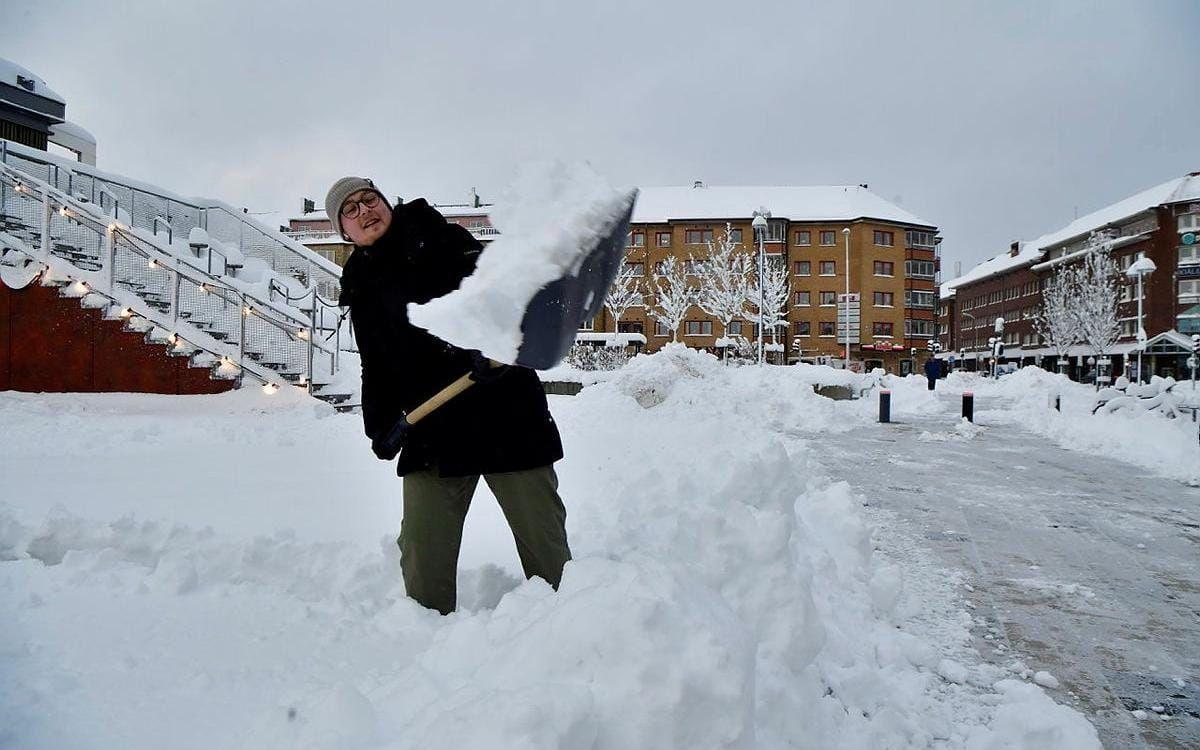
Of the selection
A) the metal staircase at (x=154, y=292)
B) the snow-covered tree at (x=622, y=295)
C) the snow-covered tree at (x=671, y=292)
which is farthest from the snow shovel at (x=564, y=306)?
the snow-covered tree at (x=622, y=295)

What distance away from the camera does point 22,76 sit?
19.2m

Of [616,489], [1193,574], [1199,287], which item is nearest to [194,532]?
[616,489]

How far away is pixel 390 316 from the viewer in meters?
2.39

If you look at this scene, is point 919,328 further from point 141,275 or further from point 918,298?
point 141,275

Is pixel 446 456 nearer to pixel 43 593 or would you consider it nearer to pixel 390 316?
pixel 390 316

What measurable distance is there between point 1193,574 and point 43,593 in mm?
5849

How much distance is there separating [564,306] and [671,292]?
149ft

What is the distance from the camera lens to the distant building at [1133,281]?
47.1 m

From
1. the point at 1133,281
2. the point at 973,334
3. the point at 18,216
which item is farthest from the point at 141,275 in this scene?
the point at 973,334

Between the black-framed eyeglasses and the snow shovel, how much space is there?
2.45 feet

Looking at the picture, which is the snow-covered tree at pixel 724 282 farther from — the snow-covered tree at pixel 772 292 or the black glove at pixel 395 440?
the black glove at pixel 395 440

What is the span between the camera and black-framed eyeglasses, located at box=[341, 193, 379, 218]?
247 centimetres

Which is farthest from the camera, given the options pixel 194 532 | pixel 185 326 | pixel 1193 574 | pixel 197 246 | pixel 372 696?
pixel 197 246

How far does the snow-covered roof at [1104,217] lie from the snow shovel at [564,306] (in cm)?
6159
